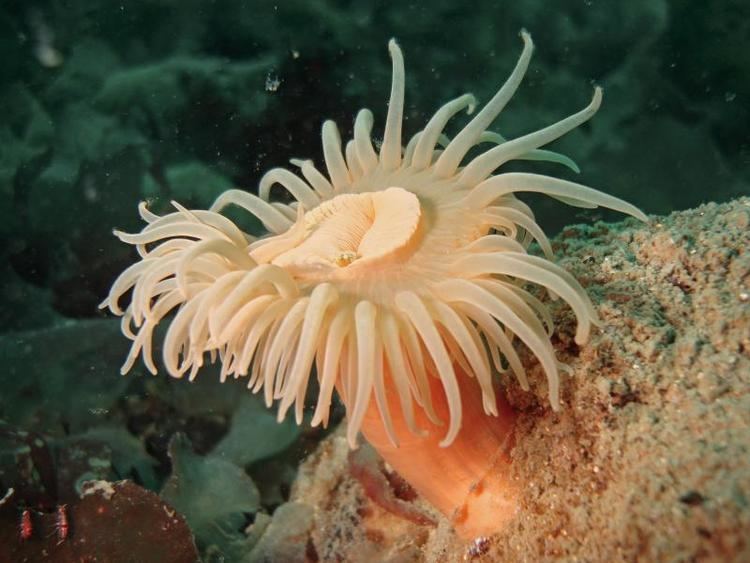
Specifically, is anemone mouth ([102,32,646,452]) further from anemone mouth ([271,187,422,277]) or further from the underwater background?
the underwater background

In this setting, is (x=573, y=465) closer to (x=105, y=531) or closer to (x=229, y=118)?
(x=105, y=531)

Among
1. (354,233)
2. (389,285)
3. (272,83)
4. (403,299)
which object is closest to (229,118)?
(272,83)

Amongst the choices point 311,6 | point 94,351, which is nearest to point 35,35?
point 311,6

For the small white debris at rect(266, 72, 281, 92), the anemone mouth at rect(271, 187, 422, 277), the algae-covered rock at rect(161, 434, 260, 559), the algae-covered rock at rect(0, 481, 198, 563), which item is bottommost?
the algae-covered rock at rect(161, 434, 260, 559)

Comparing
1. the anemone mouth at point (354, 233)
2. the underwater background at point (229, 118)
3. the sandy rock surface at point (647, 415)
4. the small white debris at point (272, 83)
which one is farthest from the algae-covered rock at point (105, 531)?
the small white debris at point (272, 83)

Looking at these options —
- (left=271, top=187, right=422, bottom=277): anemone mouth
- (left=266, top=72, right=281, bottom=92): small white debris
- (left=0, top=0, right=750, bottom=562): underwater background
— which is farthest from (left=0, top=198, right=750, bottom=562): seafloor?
(left=266, top=72, right=281, bottom=92): small white debris

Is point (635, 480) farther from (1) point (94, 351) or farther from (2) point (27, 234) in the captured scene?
(2) point (27, 234)
